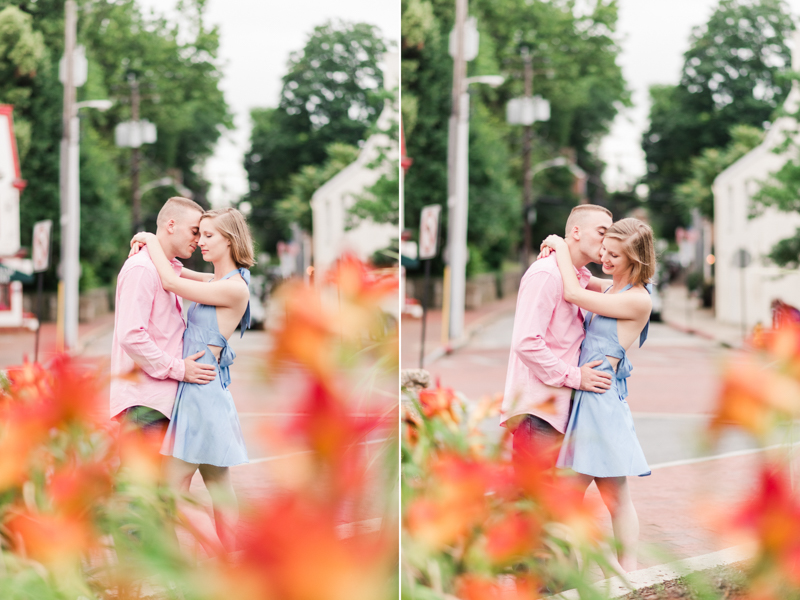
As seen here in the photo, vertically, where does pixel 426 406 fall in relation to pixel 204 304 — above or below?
below

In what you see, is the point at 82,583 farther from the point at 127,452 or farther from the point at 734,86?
the point at 734,86

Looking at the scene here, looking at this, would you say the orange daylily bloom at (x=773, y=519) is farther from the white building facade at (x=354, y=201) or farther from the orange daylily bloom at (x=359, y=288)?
the white building facade at (x=354, y=201)

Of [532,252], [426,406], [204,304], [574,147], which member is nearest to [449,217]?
[532,252]

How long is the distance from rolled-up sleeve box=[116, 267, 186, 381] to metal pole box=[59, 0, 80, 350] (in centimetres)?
85

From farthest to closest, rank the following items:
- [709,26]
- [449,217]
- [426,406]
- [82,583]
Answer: [709,26]
[449,217]
[426,406]
[82,583]

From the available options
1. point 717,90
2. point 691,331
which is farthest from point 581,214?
point 691,331

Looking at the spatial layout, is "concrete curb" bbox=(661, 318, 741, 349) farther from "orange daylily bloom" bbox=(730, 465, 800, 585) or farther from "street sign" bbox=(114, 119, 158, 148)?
"orange daylily bloom" bbox=(730, 465, 800, 585)

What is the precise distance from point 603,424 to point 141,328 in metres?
1.11

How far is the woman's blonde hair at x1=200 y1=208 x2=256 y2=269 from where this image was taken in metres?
1.88

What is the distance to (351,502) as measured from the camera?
0.59 metres

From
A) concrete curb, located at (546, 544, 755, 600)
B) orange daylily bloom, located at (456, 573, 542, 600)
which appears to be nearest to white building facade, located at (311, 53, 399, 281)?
concrete curb, located at (546, 544, 755, 600)

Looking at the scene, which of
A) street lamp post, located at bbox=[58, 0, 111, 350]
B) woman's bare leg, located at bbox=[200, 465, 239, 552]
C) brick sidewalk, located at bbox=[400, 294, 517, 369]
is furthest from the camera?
brick sidewalk, located at bbox=[400, 294, 517, 369]

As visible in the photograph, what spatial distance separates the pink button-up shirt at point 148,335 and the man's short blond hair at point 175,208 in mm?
112

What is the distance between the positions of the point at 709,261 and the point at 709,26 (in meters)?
1.07
